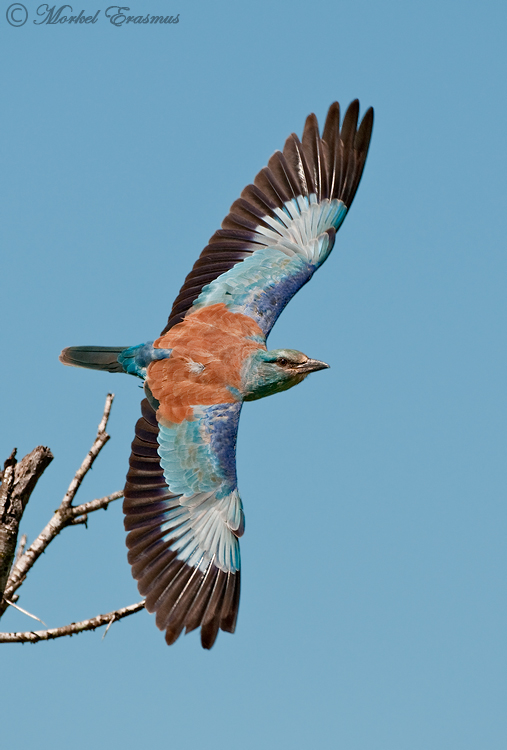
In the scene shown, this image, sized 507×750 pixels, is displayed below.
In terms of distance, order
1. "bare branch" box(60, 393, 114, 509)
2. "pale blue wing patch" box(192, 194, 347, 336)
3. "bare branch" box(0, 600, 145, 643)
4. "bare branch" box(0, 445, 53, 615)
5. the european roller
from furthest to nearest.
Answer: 1. "pale blue wing patch" box(192, 194, 347, 336)
2. the european roller
3. "bare branch" box(60, 393, 114, 509)
4. "bare branch" box(0, 600, 145, 643)
5. "bare branch" box(0, 445, 53, 615)

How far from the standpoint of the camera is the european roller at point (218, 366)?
17.6ft

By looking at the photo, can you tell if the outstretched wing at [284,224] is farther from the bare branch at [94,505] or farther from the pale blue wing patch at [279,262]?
the bare branch at [94,505]

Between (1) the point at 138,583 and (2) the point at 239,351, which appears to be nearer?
(1) the point at 138,583

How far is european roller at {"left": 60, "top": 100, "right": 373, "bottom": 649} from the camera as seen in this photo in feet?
17.6

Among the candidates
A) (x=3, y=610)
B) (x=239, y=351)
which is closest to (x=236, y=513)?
(x=239, y=351)

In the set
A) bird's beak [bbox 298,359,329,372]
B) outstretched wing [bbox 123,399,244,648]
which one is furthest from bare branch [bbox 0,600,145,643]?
bird's beak [bbox 298,359,329,372]

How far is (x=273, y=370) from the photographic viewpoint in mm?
6203

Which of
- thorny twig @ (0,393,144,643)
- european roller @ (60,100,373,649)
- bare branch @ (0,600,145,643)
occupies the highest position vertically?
european roller @ (60,100,373,649)

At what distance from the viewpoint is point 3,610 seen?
4566 millimetres

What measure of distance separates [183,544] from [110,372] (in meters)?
1.90

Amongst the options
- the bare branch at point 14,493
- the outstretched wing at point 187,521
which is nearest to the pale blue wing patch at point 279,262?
the outstretched wing at point 187,521

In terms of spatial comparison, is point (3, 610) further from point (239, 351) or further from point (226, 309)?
point (226, 309)

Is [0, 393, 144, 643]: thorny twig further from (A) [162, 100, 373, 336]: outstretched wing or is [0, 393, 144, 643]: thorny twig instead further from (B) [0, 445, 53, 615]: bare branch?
(A) [162, 100, 373, 336]: outstretched wing

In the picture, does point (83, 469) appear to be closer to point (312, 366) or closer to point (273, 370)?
point (273, 370)
